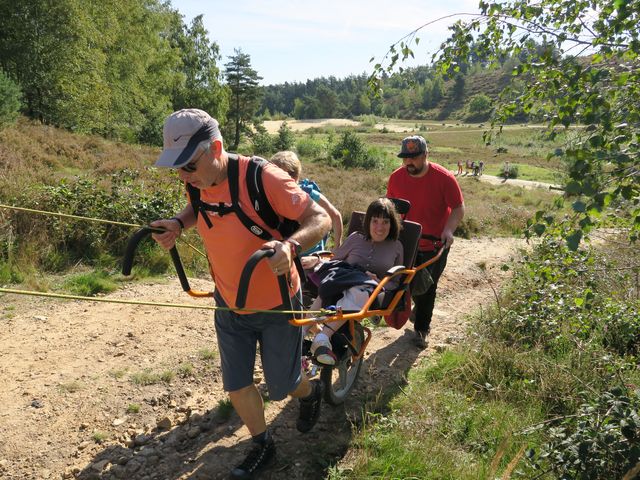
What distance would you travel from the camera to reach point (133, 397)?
4.34 m

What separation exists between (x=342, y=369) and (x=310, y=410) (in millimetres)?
591

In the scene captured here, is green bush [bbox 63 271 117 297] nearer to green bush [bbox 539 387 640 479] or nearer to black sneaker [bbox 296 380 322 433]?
black sneaker [bbox 296 380 322 433]

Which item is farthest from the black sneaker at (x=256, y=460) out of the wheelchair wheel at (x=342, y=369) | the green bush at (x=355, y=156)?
the green bush at (x=355, y=156)

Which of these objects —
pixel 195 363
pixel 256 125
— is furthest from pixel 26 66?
pixel 256 125

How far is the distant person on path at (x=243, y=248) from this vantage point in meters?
2.56

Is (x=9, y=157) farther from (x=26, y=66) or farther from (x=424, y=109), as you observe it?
(x=424, y=109)

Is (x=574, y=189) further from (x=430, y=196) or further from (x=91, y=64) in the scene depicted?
(x=91, y=64)

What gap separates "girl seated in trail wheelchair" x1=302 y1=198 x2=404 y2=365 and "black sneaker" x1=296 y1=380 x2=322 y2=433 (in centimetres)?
43

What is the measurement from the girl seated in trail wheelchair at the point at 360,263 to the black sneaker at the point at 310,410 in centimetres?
43

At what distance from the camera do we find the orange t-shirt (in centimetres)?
276

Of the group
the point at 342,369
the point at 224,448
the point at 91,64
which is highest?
the point at 91,64

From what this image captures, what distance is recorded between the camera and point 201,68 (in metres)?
46.9

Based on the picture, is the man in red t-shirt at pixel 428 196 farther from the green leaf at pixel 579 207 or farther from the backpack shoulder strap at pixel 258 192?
the green leaf at pixel 579 207

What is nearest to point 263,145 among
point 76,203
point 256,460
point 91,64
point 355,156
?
point 355,156
